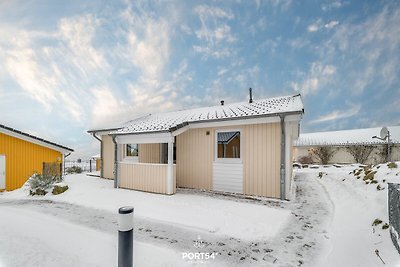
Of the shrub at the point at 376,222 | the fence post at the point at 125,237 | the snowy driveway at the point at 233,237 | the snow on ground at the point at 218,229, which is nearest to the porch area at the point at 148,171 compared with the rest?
the snow on ground at the point at 218,229

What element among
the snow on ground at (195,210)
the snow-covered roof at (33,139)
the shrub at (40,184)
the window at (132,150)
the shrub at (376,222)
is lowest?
the snow on ground at (195,210)

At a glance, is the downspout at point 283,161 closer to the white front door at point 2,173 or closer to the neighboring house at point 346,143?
the white front door at point 2,173

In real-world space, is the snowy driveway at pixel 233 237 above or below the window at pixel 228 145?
below

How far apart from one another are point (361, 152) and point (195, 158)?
80.5 ft

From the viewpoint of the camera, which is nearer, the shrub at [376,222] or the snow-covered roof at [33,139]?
the shrub at [376,222]

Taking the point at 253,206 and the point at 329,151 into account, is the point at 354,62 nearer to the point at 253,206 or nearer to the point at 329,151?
the point at 329,151

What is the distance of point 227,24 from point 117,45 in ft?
26.5

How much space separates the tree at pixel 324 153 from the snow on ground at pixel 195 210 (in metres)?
23.4

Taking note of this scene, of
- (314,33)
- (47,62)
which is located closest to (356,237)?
(47,62)

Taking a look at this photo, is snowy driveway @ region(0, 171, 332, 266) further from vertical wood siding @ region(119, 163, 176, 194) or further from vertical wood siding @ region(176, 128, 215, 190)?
vertical wood siding @ region(119, 163, 176, 194)

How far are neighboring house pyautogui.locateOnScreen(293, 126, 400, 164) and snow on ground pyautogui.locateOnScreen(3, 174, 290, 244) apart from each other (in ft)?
79.7

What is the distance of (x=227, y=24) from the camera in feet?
46.1

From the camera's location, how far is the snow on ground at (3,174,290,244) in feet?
14.0

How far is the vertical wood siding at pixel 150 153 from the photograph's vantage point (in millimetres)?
10444
